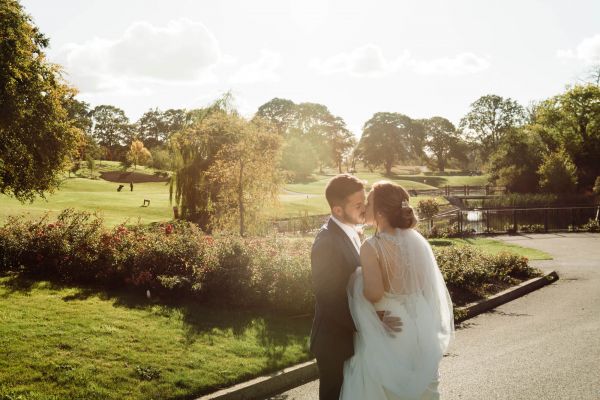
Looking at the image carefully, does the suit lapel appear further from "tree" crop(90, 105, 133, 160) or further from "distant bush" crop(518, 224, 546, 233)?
"tree" crop(90, 105, 133, 160)

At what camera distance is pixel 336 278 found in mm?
3857

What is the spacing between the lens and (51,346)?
691 centimetres

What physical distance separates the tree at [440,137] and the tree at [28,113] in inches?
4232

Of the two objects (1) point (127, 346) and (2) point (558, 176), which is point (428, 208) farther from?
(2) point (558, 176)

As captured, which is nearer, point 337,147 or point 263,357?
point 263,357

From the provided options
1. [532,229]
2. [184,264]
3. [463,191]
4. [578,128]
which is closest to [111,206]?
[184,264]

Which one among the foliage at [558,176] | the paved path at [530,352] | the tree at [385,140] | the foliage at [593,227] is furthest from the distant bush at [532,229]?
the tree at [385,140]

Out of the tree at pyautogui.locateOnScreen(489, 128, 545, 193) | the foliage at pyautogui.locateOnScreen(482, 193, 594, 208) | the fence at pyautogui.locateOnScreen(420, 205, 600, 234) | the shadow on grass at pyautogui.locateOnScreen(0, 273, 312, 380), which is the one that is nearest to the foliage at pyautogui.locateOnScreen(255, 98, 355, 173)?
the tree at pyautogui.locateOnScreen(489, 128, 545, 193)

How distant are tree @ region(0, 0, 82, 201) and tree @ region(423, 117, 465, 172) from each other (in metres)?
107

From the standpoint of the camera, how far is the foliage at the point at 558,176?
48.8 metres

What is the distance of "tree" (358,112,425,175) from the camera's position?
321 feet

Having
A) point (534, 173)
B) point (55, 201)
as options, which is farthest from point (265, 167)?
point (534, 173)

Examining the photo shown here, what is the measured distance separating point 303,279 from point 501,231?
2086 cm

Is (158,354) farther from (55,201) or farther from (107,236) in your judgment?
(55,201)
